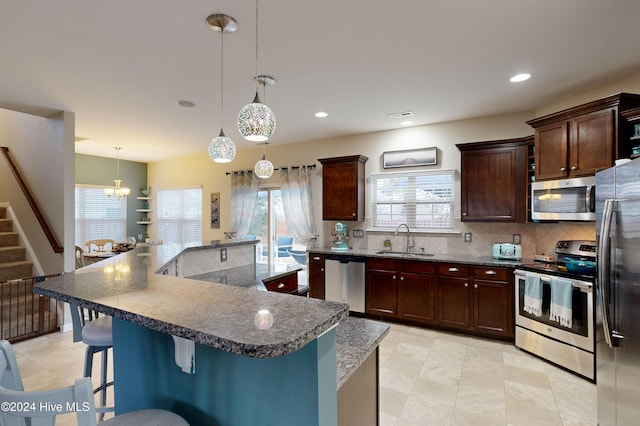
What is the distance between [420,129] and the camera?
186 inches

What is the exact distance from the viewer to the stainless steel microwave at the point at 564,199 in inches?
119

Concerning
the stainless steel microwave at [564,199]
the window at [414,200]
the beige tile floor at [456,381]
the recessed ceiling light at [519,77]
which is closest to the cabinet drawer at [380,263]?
the window at [414,200]

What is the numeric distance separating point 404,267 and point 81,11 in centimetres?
400

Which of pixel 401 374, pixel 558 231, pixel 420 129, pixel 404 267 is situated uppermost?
pixel 420 129

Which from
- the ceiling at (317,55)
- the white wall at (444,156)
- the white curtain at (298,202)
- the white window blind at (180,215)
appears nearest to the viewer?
the ceiling at (317,55)

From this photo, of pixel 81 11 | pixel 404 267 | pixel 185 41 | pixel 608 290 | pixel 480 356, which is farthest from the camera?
pixel 404 267

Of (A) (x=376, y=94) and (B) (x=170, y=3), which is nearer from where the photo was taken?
(B) (x=170, y=3)

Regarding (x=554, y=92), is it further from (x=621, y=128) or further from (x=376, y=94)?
(x=376, y=94)

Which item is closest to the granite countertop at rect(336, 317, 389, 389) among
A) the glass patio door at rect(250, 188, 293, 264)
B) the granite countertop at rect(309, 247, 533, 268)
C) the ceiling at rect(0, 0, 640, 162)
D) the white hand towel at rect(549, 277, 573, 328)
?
the ceiling at rect(0, 0, 640, 162)

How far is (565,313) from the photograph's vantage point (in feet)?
9.71

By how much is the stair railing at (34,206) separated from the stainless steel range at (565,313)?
5621mm

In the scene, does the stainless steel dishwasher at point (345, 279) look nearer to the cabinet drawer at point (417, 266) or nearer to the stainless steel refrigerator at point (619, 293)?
the cabinet drawer at point (417, 266)

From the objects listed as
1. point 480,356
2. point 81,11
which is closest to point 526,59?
point 480,356

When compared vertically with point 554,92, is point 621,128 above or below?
below
